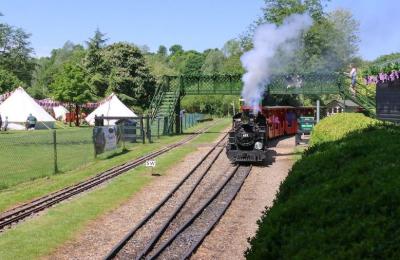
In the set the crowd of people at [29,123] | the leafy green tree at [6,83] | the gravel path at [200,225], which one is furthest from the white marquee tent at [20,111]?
the gravel path at [200,225]

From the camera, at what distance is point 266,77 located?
96.3 feet

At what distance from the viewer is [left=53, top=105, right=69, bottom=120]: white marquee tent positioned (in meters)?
76.7

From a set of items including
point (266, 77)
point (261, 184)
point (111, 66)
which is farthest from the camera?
point (111, 66)

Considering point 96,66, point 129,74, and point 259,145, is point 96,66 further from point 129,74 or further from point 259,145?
point 259,145

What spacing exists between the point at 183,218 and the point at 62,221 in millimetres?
3279

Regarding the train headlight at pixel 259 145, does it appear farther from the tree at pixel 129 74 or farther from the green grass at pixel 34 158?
the tree at pixel 129 74

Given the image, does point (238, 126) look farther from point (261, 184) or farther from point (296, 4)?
point (296, 4)

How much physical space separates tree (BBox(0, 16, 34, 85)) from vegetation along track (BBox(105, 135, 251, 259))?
114273mm

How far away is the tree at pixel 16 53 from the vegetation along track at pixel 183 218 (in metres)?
114

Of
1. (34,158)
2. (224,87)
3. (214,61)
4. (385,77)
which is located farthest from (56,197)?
(214,61)

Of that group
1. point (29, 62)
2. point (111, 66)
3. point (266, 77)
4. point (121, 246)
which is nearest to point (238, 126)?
point (266, 77)

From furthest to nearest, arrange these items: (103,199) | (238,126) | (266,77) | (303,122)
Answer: (303,122) → (266,77) → (238,126) → (103,199)

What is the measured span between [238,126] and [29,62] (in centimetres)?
12098

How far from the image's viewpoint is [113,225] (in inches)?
534
